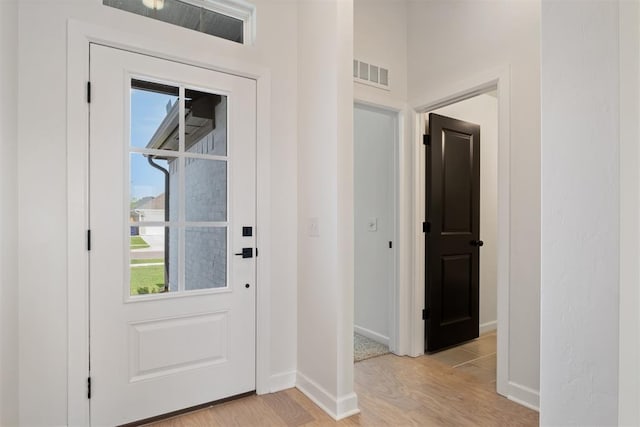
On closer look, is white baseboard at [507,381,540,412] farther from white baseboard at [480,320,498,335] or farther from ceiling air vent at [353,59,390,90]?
ceiling air vent at [353,59,390,90]

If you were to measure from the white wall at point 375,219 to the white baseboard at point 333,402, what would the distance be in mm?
1169

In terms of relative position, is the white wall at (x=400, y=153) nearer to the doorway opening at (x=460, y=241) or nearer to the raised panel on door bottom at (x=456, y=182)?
the doorway opening at (x=460, y=241)

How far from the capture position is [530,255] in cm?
234

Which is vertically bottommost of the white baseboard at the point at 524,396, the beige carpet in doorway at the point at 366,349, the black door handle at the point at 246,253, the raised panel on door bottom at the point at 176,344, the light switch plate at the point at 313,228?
the beige carpet in doorway at the point at 366,349

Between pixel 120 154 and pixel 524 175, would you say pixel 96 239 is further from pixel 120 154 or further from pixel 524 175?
pixel 524 175

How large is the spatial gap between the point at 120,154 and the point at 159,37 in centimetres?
74

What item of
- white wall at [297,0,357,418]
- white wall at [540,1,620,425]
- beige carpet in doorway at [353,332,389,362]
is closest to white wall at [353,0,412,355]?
beige carpet in doorway at [353,332,389,362]

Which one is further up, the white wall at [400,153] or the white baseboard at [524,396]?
the white wall at [400,153]

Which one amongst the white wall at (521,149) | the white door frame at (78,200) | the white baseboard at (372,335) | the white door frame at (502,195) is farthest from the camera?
the white baseboard at (372,335)

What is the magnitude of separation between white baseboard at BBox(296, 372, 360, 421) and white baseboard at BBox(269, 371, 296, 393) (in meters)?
0.17

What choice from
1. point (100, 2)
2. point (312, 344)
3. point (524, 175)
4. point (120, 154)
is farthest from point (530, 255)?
point (100, 2)

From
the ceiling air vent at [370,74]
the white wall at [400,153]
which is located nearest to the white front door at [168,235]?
the ceiling air vent at [370,74]

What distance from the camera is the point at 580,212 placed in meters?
0.98

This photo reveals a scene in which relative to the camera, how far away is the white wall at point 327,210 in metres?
2.21
